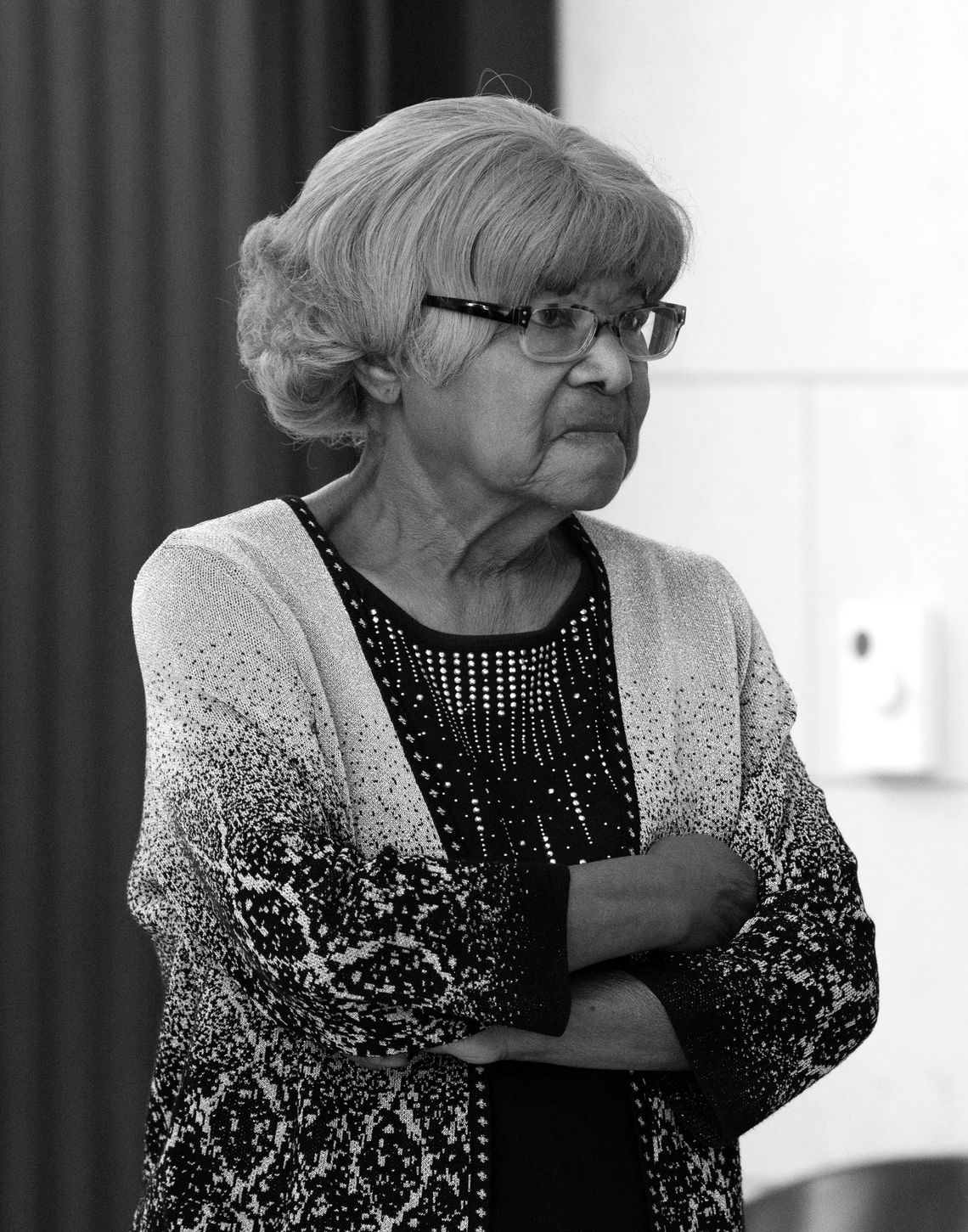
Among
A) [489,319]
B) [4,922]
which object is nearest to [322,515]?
[489,319]

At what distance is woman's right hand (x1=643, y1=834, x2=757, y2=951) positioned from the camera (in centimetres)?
138

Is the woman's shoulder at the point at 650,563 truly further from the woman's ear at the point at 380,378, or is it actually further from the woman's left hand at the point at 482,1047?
the woman's left hand at the point at 482,1047

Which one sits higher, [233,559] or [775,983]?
[233,559]

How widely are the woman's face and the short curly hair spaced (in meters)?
0.02

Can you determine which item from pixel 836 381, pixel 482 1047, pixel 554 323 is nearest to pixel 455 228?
pixel 554 323

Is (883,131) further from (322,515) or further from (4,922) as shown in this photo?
(4,922)

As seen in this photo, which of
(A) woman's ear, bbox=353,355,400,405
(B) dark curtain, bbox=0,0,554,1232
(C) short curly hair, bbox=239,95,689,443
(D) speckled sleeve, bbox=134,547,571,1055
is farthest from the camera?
(B) dark curtain, bbox=0,0,554,1232

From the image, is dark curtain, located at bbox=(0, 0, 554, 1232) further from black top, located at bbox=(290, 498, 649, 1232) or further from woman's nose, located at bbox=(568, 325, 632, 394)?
woman's nose, located at bbox=(568, 325, 632, 394)

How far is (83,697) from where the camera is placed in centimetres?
222

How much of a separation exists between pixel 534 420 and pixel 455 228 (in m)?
0.19

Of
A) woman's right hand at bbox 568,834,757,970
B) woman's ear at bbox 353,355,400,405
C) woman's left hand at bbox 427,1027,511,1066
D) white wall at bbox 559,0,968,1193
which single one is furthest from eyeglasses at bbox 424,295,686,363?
white wall at bbox 559,0,968,1193

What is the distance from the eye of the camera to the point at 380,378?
1470mm

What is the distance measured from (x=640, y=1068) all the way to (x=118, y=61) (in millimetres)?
1641

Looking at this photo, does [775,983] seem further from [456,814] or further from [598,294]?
[598,294]
